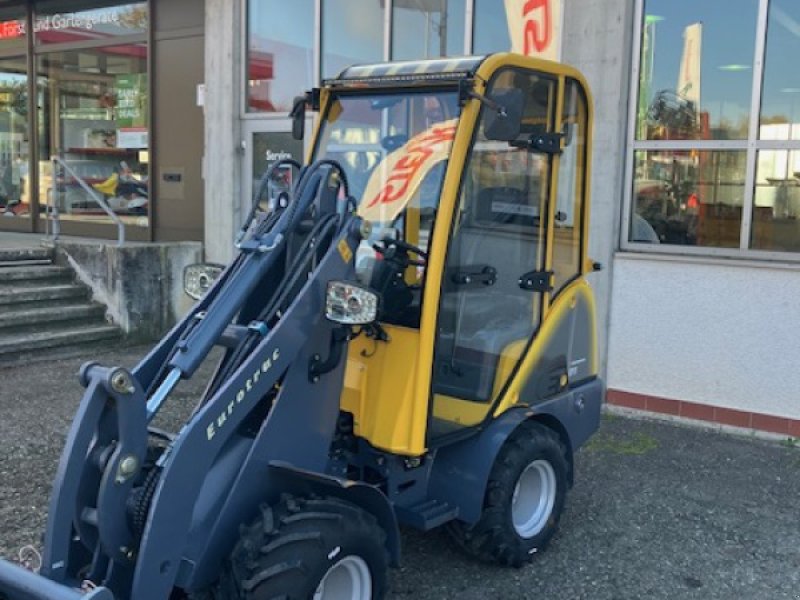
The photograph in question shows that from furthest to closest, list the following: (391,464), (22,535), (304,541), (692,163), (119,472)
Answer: (692,163)
(22,535)
(391,464)
(304,541)
(119,472)

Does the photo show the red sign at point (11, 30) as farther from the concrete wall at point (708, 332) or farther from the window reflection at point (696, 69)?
the concrete wall at point (708, 332)

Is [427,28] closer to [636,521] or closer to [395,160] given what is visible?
[395,160]

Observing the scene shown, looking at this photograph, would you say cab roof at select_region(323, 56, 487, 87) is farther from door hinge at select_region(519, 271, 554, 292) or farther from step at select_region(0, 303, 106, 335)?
step at select_region(0, 303, 106, 335)

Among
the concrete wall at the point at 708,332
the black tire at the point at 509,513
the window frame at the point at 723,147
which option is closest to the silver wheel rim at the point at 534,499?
the black tire at the point at 509,513

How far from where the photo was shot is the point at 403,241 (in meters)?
3.44

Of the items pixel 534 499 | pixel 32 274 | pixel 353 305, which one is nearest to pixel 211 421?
pixel 353 305

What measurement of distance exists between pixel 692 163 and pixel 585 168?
2.58 m

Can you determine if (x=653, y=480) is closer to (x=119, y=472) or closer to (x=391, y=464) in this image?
(x=391, y=464)

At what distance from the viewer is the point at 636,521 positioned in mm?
4379

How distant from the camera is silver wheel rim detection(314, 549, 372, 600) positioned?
2871 millimetres

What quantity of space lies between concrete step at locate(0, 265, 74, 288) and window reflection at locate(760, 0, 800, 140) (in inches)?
262

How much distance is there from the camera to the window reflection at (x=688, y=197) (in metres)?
6.09

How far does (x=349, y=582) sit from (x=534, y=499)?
1.29 meters

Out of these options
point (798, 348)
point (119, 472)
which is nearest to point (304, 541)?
point (119, 472)
